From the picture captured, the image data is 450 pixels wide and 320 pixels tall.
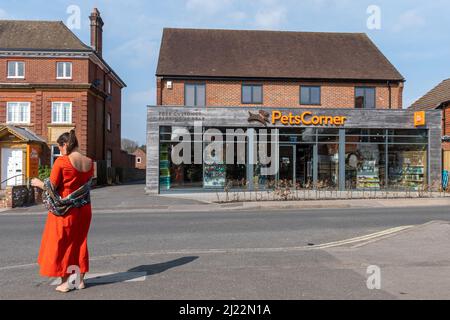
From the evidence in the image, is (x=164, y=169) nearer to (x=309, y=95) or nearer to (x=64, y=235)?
(x=309, y=95)

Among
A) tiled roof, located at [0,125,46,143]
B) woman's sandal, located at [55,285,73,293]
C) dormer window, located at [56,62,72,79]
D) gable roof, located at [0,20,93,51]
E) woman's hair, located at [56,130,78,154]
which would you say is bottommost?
woman's sandal, located at [55,285,73,293]

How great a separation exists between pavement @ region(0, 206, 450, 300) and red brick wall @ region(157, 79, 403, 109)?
44.9ft

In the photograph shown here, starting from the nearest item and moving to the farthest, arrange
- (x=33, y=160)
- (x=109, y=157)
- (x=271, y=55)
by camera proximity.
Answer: (x=33, y=160), (x=271, y=55), (x=109, y=157)

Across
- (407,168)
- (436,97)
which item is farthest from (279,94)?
(436,97)

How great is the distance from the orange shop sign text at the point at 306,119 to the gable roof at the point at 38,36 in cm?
1370

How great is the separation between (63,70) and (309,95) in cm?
1588

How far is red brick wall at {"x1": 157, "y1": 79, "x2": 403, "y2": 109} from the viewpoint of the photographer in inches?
981

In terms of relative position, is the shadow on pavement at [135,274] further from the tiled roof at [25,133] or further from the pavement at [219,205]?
the tiled roof at [25,133]

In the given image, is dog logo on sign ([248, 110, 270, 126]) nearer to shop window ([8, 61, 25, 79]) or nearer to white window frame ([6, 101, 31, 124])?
white window frame ([6, 101, 31, 124])

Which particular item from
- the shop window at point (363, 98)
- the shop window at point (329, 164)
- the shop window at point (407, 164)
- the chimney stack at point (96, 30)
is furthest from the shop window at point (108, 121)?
the shop window at point (407, 164)

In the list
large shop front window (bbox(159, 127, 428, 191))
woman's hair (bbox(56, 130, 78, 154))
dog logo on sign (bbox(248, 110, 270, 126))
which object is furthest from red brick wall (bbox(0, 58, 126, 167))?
woman's hair (bbox(56, 130, 78, 154))

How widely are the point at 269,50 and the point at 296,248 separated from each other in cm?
2156

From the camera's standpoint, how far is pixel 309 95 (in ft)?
84.7

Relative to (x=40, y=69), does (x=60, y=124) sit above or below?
below
